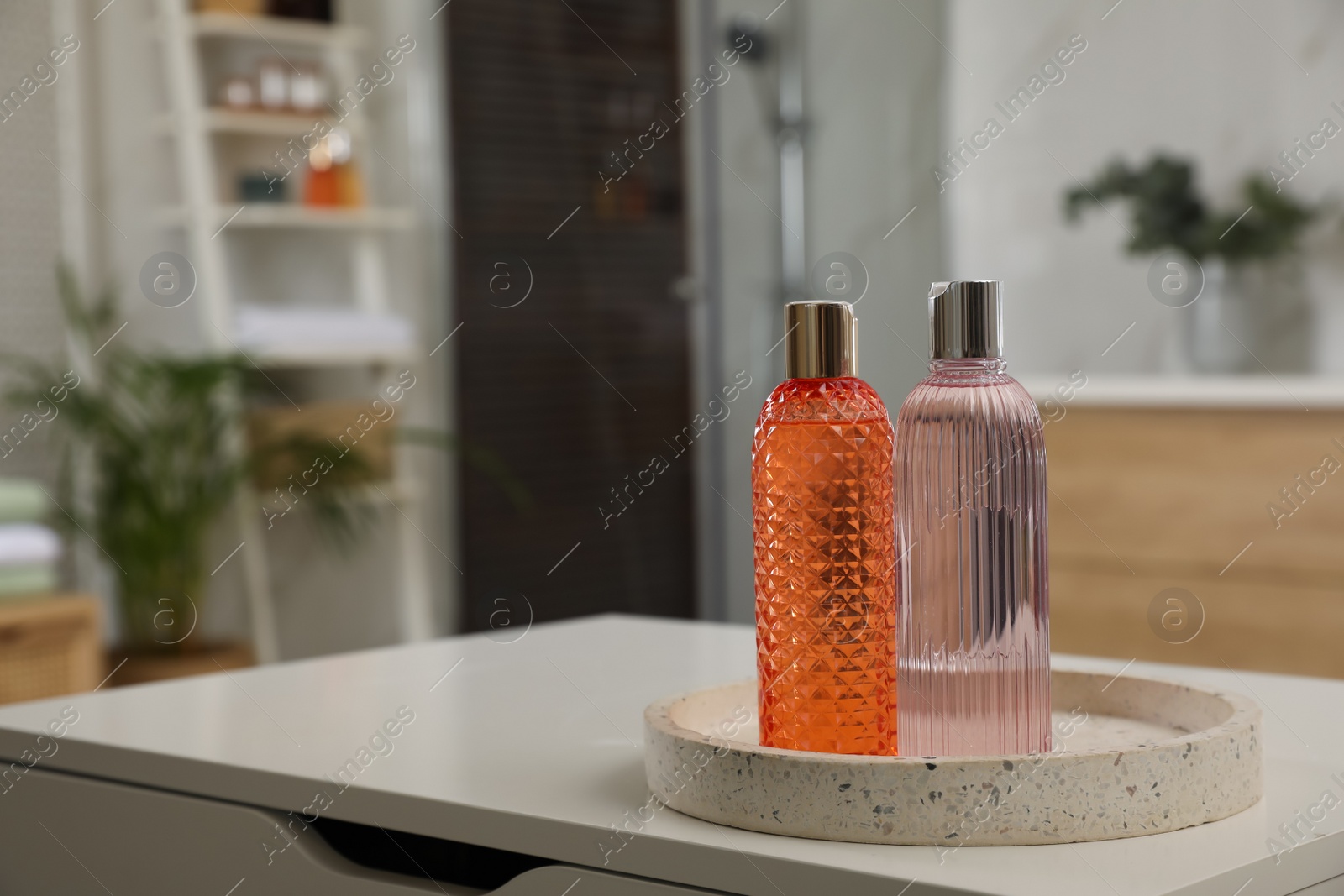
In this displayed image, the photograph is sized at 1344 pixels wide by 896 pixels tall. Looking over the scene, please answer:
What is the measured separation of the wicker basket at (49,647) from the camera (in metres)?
2.54

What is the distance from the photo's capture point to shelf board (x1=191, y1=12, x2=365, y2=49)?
3.00 m

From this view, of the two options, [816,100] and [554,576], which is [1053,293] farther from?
[554,576]

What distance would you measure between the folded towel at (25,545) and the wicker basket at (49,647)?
0.26 ft

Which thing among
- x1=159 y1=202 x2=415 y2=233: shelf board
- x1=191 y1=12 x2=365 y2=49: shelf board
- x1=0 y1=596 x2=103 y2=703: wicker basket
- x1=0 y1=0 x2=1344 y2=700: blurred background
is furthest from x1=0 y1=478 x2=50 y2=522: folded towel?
x1=191 y1=12 x2=365 y2=49: shelf board

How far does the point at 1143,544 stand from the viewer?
2.43 m

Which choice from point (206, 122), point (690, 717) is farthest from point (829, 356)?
point (206, 122)

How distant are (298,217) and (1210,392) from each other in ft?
Answer: 6.14

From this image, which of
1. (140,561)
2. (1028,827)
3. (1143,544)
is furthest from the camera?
(140,561)

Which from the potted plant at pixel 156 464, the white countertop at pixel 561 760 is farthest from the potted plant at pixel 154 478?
the white countertop at pixel 561 760

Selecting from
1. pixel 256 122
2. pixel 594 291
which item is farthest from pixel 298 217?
pixel 594 291

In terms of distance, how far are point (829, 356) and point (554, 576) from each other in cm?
294

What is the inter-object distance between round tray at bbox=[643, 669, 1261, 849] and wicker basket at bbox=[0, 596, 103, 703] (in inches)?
85.7

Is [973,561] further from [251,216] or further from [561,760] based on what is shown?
[251,216]

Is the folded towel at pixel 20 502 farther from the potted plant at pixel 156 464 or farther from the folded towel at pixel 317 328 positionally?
the folded towel at pixel 317 328
